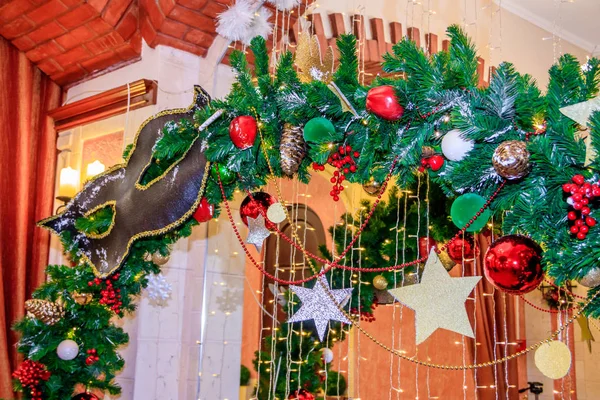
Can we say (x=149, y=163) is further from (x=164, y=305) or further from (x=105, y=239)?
(x=164, y=305)

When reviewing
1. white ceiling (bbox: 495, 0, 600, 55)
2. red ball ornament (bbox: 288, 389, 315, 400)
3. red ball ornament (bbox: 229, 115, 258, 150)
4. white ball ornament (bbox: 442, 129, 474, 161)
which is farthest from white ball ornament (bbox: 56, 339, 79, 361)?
white ceiling (bbox: 495, 0, 600, 55)

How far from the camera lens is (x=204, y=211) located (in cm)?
201

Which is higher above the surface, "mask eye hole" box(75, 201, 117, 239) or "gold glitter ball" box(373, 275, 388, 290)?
"mask eye hole" box(75, 201, 117, 239)

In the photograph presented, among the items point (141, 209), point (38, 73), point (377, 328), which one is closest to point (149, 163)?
point (141, 209)

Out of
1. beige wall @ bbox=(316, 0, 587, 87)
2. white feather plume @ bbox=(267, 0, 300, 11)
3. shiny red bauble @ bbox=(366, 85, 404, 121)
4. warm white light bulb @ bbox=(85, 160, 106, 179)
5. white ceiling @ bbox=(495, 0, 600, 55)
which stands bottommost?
shiny red bauble @ bbox=(366, 85, 404, 121)

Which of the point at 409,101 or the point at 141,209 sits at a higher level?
the point at 409,101

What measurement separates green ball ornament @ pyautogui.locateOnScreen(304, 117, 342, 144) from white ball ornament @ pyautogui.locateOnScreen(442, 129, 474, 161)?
291 mm

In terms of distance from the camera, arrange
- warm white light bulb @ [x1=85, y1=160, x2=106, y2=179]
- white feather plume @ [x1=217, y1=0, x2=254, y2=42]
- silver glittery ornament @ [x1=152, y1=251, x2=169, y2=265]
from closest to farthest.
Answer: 1. silver glittery ornament @ [x1=152, y1=251, x2=169, y2=265]
2. white feather plume @ [x1=217, y1=0, x2=254, y2=42]
3. warm white light bulb @ [x1=85, y1=160, x2=106, y2=179]

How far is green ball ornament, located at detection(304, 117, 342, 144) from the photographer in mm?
1505

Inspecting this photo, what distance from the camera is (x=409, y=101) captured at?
4.43 feet

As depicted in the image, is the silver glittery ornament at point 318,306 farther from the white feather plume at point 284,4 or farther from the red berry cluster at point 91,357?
the white feather plume at point 284,4

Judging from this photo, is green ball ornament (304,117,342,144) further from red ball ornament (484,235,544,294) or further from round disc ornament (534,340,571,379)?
round disc ornament (534,340,571,379)

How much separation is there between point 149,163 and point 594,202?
4.43ft

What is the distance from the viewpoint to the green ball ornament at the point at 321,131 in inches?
59.2
